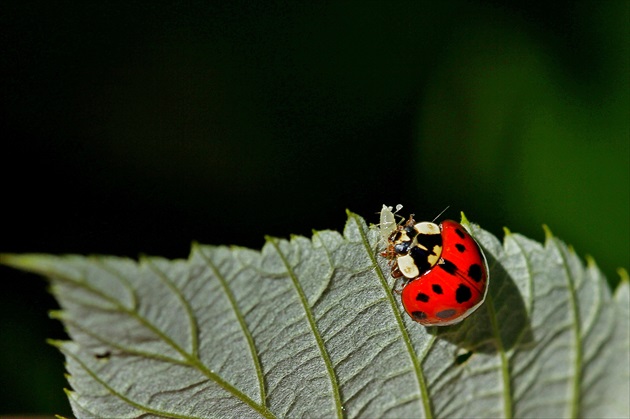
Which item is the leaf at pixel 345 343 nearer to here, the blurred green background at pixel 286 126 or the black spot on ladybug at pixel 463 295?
the black spot on ladybug at pixel 463 295

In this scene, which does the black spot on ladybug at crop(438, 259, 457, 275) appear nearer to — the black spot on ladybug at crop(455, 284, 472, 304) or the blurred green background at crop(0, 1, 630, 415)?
the black spot on ladybug at crop(455, 284, 472, 304)

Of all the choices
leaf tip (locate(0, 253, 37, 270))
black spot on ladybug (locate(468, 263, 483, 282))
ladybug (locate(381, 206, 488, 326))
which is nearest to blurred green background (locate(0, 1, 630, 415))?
ladybug (locate(381, 206, 488, 326))

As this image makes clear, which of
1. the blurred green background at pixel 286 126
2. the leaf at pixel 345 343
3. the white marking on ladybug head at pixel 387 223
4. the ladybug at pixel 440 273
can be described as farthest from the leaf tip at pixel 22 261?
the blurred green background at pixel 286 126

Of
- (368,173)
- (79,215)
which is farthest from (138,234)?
(368,173)

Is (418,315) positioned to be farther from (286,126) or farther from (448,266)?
(286,126)

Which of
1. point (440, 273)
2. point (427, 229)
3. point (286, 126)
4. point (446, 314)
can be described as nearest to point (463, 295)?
point (446, 314)

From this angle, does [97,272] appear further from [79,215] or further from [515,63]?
[515,63]
